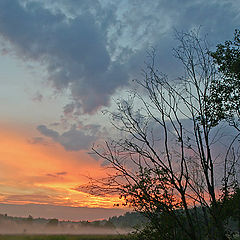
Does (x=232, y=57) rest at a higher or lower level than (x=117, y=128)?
higher

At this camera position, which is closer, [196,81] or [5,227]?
[196,81]

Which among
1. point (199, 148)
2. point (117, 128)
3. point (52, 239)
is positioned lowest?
point (52, 239)

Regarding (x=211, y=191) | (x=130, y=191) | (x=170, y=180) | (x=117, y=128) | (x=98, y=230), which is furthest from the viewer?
(x=98, y=230)

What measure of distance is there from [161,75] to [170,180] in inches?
150

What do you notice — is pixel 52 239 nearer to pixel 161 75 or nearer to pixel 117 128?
pixel 117 128

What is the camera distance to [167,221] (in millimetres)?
10289

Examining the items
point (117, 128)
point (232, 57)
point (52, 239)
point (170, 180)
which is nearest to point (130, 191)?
point (170, 180)

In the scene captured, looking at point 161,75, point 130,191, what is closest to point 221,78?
point 161,75

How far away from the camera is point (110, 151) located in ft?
31.3

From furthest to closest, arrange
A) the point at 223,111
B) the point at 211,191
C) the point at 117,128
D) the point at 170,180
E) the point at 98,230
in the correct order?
the point at 98,230
the point at 223,111
the point at 117,128
the point at 170,180
the point at 211,191

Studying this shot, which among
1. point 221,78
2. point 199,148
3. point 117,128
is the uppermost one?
point 221,78

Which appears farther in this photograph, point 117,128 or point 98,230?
point 98,230

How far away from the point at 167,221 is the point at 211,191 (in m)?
3.34

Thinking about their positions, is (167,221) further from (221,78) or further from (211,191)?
(221,78)
